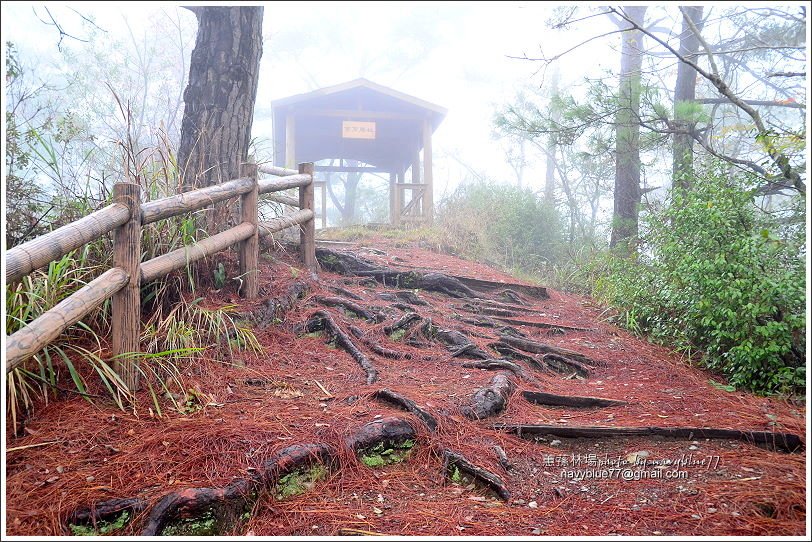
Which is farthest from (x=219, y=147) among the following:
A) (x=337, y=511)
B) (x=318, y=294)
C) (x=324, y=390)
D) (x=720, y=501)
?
(x=720, y=501)

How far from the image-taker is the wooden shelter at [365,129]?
47.4 ft

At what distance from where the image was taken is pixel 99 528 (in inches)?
86.0

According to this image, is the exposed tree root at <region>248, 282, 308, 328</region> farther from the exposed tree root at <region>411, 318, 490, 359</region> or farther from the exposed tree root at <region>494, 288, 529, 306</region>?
the exposed tree root at <region>494, 288, 529, 306</region>

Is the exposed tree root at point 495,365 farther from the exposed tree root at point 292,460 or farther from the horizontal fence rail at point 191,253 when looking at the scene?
the horizontal fence rail at point 191,253

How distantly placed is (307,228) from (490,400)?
2968mm

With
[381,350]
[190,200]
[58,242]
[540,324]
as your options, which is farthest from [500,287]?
[58,242]

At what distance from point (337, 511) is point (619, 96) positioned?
6262 mm

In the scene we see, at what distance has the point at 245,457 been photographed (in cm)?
254

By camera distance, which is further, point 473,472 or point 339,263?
point 339,263

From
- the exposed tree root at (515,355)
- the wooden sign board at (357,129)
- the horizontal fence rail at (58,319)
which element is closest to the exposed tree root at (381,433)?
the horizontal fence rail at (58,319)

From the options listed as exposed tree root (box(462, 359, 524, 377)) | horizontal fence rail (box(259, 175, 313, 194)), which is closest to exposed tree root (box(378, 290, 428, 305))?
horizontal fence rail (box(259, 175, 313, 194))

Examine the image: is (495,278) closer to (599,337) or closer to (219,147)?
(599,337)

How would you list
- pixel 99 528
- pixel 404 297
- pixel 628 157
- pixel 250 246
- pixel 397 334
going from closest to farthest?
1. pixel 99 528
2. pixel 250 246
3. pixel 397 334
4. pixel 404 297
5. pixel 628 157

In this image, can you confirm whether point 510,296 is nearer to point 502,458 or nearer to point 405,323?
point 405,323
